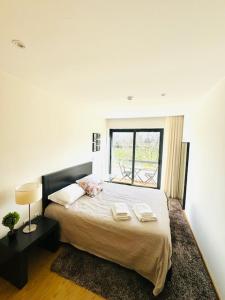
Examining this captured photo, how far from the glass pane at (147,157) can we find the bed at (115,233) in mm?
2115

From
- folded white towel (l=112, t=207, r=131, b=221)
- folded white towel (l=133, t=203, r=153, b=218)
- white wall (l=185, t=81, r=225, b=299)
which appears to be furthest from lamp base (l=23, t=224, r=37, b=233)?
white wall (l=185, t=81, r=225, b=299)

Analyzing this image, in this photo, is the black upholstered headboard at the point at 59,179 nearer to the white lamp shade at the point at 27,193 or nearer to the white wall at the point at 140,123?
the white lamp shade at the point at 27,193

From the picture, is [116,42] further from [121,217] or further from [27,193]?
[121,217]

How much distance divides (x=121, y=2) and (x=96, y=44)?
0.41m

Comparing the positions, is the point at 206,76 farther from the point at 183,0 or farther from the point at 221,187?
the point at 221,187

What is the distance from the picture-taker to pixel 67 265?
186 centimetres

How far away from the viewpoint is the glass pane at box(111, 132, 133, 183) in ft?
15.9

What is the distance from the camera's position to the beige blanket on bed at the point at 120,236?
164 centimetres

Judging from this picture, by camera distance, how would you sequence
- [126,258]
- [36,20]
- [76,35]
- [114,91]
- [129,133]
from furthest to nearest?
[129,133] → [114,91] → [126,258] → [76,35] → [36,20]

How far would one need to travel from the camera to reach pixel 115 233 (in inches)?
73.0

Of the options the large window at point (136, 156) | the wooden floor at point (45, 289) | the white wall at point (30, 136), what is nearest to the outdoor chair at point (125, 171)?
the large window at point (136, 156)

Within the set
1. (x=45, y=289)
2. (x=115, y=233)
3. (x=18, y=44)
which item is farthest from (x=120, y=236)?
(x=18, y=44)

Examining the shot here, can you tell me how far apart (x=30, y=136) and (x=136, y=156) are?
345 cm

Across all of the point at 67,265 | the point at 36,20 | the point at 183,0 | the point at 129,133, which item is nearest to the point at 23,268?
the point at 67,265
